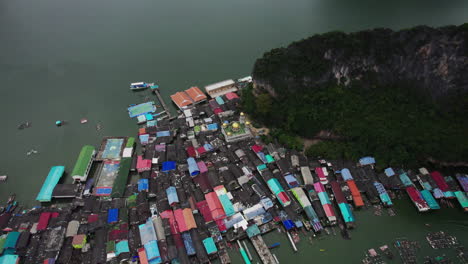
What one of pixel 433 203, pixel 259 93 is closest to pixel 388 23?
pixel 259 93

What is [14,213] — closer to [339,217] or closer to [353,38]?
[339,217]

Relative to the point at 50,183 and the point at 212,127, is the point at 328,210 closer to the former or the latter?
the point at 212,127

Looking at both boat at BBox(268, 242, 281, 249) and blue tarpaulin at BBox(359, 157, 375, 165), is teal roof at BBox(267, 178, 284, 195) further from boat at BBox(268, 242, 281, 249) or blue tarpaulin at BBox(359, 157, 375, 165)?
blue tarpaulin at BBox(359, 157, 375, 165)

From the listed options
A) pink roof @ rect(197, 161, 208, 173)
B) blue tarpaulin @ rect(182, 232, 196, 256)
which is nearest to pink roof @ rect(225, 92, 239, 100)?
pink roof @ rect(197, 161, 208, 173)

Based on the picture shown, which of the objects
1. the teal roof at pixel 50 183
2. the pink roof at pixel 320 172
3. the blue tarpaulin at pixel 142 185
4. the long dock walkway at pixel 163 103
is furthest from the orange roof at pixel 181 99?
the pink roof at pixel 320 172

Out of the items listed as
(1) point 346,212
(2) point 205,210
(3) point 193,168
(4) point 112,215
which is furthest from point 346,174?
(4) point 112,215
